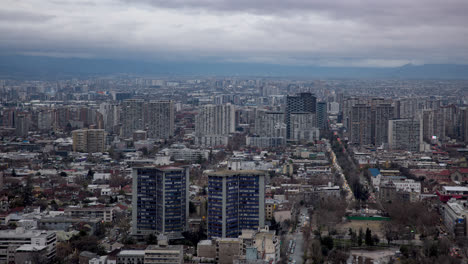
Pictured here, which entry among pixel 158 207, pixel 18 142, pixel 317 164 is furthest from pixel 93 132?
pixel 158 207

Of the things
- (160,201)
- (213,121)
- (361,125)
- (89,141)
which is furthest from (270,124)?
(160,201)

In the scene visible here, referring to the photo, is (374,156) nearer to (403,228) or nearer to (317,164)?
(317,164)

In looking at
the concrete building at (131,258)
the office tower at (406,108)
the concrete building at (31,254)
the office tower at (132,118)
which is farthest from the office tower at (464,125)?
the concrete building at (31,254)

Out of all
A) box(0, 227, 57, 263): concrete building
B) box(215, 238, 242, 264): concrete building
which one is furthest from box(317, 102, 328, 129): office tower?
box(0, 227, 57, 263): concrete building

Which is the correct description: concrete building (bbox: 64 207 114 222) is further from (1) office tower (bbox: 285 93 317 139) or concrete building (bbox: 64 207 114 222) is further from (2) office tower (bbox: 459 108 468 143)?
(1) office tower (bbox: 285 93 317 139)

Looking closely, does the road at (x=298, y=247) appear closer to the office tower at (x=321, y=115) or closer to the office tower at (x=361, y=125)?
the office tower at (x=361, y=125)

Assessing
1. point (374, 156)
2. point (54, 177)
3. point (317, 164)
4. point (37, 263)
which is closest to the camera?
point (37, 263)

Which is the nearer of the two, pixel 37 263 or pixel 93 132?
pixel 37 263
